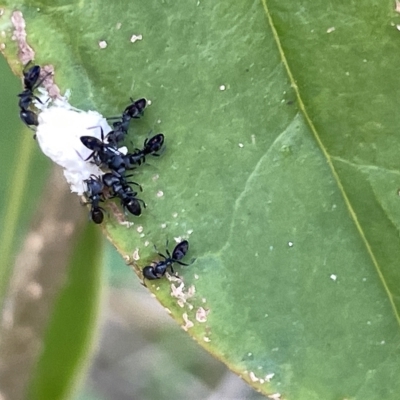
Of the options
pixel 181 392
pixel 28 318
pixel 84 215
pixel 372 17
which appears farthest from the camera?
pixel 181 392

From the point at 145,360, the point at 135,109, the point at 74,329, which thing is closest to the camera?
the point at 135,109

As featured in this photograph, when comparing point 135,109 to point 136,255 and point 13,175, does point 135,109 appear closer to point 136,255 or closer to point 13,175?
point 136,255

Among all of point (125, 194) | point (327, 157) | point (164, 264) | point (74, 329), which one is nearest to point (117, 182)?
point (125, 194)

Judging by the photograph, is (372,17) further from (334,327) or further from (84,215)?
(84,215)

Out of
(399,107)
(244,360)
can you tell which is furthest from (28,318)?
(399,107)

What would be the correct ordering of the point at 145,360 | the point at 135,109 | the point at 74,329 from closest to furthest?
the point at 135,109 → the point at 74,329 → the point at 145,360
